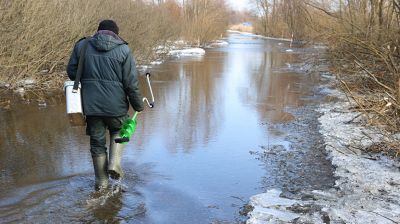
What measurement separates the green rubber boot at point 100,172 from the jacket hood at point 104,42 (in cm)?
127

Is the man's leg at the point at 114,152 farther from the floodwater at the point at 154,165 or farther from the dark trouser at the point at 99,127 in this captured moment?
the floodwater at the point at 154,165

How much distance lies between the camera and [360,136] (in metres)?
8.27

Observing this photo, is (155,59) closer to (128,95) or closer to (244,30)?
(128,95)

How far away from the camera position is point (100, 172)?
5297 millimetres

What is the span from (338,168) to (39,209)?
161 inches

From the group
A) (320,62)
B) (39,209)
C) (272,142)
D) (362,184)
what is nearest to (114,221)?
(39,209)

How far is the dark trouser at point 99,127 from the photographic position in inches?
202

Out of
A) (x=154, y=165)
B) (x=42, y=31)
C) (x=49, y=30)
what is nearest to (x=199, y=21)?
(x=49, y=30)

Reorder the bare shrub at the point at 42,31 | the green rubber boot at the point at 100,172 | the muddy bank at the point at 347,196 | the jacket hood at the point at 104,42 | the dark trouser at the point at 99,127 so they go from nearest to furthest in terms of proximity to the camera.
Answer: the muddy bank at the point at 347,196 < the jacket hood at the point at 104,42 < the dark trouser at the point at 99,127 < the green rubber boot at the point at 100,172 < the bare shrub at the point at 42,31

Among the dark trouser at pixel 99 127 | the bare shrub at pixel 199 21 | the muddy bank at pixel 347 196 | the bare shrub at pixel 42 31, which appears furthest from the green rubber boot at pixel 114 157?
the bare shrub at pixel 199 21

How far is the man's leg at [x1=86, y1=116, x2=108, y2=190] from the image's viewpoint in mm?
5156

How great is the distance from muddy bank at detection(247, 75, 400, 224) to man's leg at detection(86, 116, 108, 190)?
1.78 metres

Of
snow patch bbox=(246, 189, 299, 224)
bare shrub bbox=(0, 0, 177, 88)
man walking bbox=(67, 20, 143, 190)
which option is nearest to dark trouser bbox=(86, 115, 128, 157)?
man walking bbox=(67, 20, 143, 190)

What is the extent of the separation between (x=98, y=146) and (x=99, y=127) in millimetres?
229
